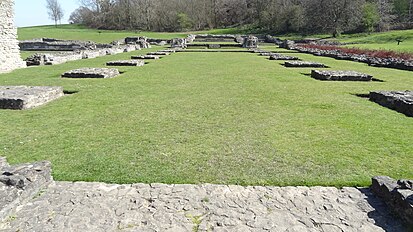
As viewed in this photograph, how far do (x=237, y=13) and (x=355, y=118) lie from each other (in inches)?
2996

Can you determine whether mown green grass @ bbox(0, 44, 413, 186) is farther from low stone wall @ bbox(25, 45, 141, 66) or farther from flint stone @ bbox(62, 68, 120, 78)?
low stone wall @ bbox(25, 45, 141, 66)

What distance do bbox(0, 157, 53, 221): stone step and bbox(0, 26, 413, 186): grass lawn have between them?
336 millimetres

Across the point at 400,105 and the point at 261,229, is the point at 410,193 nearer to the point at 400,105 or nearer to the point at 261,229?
the point at 261,229

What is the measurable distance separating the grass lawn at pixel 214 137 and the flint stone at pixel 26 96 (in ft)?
1.08

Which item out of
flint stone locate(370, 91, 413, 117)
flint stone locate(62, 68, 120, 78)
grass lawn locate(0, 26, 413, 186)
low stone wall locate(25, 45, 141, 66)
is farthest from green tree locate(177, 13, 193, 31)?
flint stone locate(370, 91, 413, 117)

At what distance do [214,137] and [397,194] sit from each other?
2998 millimetres

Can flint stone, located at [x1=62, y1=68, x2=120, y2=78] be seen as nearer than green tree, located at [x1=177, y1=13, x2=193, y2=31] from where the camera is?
Yes

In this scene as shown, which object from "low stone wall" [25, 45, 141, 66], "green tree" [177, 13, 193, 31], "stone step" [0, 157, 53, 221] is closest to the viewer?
"stone step" [0, 157, 53, 221]

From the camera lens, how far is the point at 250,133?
5.77 m

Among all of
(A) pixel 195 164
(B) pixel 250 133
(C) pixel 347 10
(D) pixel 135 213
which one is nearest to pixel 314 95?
(B) pixel 250 133

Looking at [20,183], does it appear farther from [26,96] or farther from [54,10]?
[54,10]

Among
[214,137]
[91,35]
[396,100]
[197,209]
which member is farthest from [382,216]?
[91,35]

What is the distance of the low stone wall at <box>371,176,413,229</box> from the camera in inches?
118

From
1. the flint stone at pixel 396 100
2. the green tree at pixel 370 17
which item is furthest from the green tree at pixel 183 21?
the flint stone at pixel 396 100
